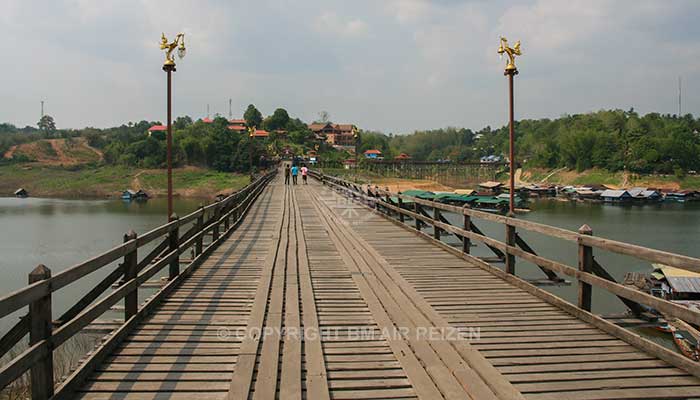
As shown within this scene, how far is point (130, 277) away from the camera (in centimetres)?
557

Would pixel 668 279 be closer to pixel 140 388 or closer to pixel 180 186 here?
pixel 140 388

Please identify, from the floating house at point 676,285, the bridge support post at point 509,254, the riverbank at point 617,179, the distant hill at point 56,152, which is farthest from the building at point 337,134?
the bridge support post at point 509,254

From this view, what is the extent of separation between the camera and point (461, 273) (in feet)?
Answer: 27.1

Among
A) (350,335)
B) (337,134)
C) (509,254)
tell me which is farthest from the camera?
(337,134)

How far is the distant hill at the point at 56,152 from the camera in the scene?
126 meters

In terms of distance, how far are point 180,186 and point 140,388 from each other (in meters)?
97.6

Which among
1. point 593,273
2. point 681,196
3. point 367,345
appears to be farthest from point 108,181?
point 593,273

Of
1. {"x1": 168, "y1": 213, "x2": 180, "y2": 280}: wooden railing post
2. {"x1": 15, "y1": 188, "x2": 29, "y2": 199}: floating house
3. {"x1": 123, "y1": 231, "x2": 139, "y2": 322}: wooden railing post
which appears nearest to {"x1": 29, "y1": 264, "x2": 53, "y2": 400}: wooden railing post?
{"x1": 123, "y1": 231, "x2": 139, "y2": 322}: wooden railing post

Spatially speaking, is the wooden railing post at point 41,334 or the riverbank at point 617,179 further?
the riverbank at point 617,179

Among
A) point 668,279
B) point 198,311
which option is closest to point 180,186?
point 668,279

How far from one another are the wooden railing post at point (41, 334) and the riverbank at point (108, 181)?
279 ft

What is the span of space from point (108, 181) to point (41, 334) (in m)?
106

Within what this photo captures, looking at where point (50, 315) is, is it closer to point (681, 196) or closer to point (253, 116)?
point (681, 196)

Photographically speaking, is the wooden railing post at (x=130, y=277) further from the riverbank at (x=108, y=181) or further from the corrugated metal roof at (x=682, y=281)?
the riverbank at (x=108, y=181)
